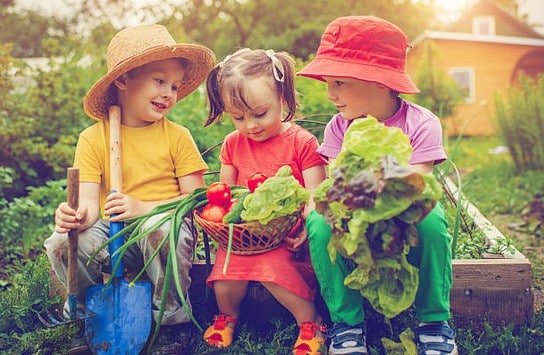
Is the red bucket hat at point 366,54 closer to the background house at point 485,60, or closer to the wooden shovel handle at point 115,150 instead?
the wooden shovel handle at point 115,150

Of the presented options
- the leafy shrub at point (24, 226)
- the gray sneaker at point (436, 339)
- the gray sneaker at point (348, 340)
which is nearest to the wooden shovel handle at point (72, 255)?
the gray sneaker at point (348, 340)

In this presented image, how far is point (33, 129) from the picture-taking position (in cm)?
483

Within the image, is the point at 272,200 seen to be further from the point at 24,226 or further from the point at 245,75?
the point at 24,226

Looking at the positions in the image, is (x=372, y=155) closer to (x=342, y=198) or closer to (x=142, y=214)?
(x=342, y=198)

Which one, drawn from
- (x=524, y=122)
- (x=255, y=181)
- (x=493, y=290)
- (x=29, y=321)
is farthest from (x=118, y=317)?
(x=524, y=122)

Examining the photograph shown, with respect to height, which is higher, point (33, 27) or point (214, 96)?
point (33, 27)

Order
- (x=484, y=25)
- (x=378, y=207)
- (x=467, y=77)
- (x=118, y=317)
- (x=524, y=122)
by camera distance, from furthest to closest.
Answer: (x=484, y=25) < (x=467, y=77) < (x=524, y=122) < (x=118, y=317) < (x=378, y=207)

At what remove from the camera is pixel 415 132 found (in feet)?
7.55

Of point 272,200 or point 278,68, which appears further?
point 278,68

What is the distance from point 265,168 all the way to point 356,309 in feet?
2.39

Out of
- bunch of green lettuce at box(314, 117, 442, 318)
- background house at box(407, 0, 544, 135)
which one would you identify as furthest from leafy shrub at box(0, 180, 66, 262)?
background house at box(407, 0, 544, 135)

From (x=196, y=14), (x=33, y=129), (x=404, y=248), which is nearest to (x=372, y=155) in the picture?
(x=404, y=248)

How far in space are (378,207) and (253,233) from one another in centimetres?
58

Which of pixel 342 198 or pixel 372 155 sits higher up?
pixel 372 155
